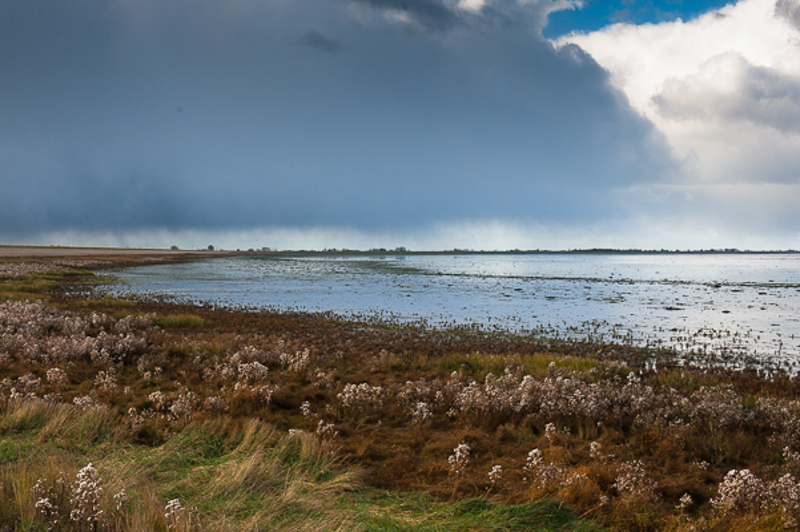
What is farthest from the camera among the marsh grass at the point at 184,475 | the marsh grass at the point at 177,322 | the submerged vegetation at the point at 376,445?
the marsh grass at the point at 177,322

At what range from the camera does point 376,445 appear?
25.0 feet

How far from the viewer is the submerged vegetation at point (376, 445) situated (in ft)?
16.0

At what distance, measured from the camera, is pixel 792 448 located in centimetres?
709

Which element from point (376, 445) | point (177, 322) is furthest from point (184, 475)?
point (177, 322)

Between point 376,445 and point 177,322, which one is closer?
point 376,445

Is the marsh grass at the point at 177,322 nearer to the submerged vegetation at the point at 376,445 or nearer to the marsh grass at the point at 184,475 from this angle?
the submerged vegetation at the point at 376,445

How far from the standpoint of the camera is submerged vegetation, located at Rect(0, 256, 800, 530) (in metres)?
4.87

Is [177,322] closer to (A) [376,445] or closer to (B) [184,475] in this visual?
(B) [184,475]

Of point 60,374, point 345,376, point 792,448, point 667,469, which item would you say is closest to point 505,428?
point 667,469

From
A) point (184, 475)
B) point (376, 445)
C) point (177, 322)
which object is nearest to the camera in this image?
point (184, 475)

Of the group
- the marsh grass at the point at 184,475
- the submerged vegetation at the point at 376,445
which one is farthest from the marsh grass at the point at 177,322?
the marsh grass at the point at 184,475

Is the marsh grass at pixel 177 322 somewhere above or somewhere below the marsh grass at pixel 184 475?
below

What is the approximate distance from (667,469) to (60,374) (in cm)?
1393

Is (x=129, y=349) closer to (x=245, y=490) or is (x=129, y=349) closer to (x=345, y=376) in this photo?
(x=345, y=376)
